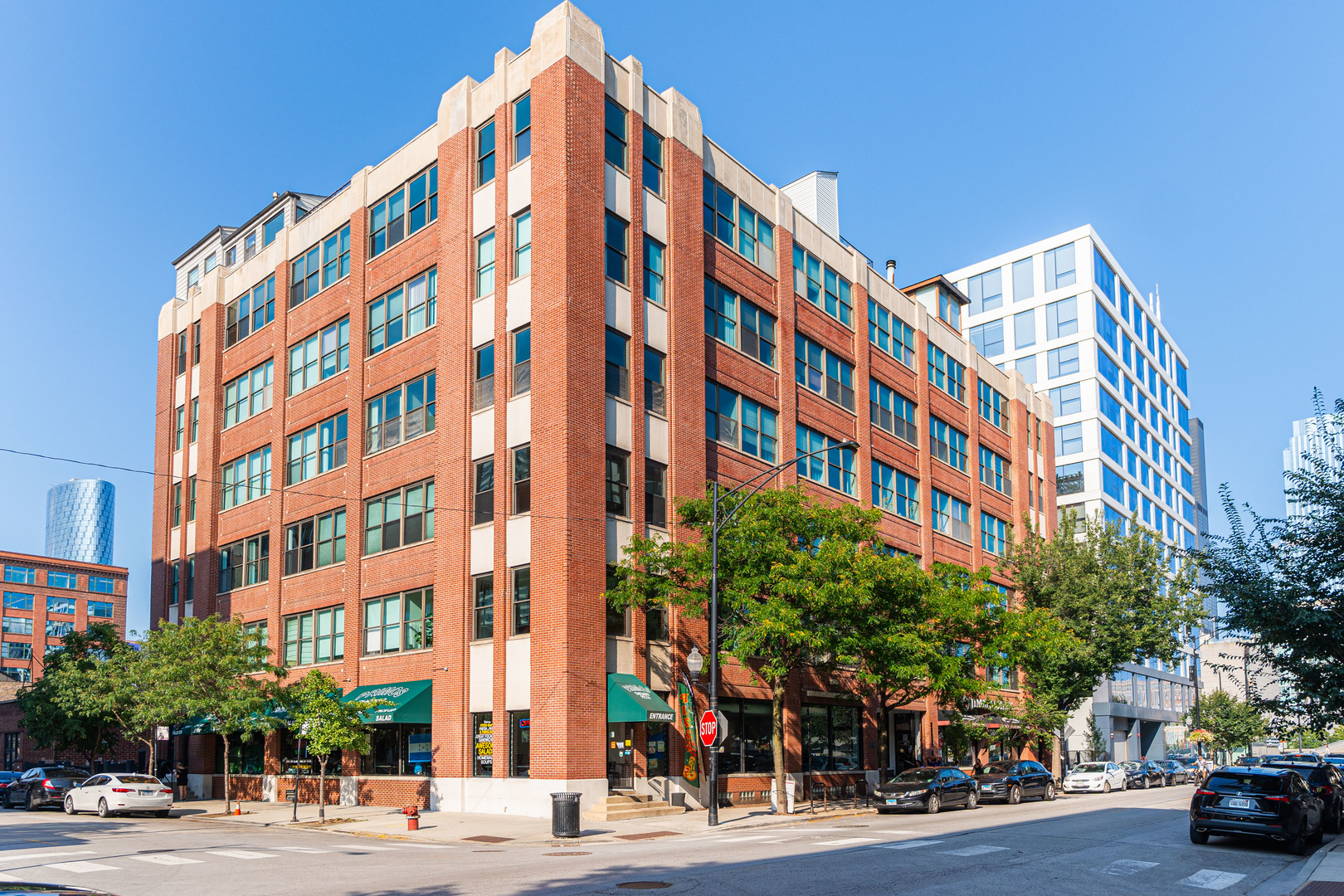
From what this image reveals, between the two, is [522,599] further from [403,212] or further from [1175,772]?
[1175,772]

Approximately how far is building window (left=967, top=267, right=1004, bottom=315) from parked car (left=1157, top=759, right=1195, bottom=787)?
1663 inches

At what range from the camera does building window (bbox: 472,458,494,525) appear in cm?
3456

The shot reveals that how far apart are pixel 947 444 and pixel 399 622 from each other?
3067cm

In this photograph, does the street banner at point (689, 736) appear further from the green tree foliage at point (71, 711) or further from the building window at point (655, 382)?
the green tree foliage at point (71, 711)

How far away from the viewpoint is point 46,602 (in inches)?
4552

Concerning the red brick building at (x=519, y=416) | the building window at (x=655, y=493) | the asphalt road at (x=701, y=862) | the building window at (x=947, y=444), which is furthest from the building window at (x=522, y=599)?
the building window at (x=947, y=444)

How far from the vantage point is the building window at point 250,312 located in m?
47.9

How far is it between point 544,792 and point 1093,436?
67.4m

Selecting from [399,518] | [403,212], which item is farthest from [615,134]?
[399,518]

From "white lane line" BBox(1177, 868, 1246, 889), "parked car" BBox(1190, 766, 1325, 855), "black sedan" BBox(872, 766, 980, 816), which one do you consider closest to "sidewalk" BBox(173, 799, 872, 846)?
"black sedan" BBox(872, 766, 980, 816)

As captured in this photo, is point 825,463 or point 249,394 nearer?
point 825,463

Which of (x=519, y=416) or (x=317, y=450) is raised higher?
(x=317, y=450)

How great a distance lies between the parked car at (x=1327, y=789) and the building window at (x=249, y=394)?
127 ft

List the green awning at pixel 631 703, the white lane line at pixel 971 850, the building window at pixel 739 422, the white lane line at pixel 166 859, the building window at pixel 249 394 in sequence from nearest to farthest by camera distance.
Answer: the white lane line at pixel 166 859 → the white lane line at pixel 971 850 → the green awning at pixel 631 703 → the building window at pixel 739 422 → the building window at pixel 249 394
